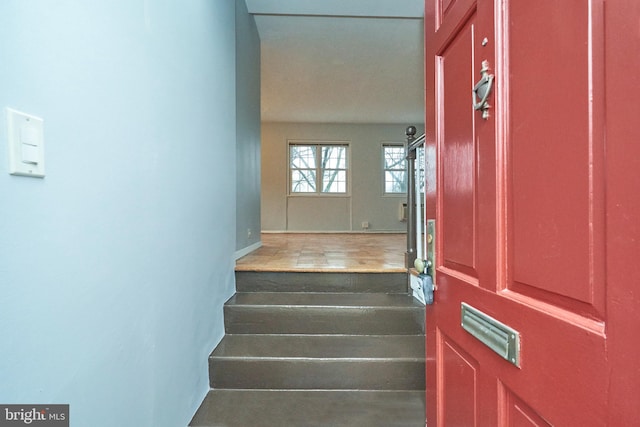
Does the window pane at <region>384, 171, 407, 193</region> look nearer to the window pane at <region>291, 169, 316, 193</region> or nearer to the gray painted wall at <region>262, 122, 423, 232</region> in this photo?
the gray painted wall at <region>262, 122, 423, 232</region>

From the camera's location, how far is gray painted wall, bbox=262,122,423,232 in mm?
6801

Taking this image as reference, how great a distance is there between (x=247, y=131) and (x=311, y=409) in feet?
7.42

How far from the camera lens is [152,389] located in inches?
40.9

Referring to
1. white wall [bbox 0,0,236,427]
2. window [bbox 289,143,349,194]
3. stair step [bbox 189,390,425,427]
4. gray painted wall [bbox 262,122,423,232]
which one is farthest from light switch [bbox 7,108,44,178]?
window [bbox 289,143,349,194]

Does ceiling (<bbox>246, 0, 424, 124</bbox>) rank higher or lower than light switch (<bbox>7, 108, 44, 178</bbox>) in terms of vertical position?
higher

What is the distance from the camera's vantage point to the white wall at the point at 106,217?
594 millimetres

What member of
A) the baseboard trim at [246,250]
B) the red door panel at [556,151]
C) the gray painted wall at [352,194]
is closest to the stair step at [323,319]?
the baseboard trim at [246,250]

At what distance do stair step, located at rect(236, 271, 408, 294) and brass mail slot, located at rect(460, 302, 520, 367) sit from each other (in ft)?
4.35

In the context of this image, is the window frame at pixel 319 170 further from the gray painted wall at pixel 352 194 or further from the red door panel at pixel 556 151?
the red door panel at pixel 556 151

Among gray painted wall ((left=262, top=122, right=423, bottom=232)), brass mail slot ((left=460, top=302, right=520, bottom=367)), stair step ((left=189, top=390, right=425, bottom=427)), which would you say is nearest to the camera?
brass mail slot ((left=460, top=302, right=520, bottom=367))

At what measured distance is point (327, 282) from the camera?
2.03 m

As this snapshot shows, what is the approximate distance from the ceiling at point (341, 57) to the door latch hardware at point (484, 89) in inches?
99.8

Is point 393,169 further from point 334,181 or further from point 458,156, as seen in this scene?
point 458,156

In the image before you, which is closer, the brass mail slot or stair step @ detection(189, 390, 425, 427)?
the brass mail slot
